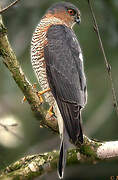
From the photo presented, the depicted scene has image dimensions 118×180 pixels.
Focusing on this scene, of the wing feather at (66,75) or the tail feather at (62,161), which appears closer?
the tail feather at (62,161)

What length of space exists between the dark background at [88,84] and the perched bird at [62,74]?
1.57m

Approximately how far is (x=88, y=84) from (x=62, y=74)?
313 cm

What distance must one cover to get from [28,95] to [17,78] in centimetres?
17

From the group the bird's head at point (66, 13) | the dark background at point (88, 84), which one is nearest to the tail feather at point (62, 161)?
the bird's head at point (66, 13)

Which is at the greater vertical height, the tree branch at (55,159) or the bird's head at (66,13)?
the bird's head at (66,13)

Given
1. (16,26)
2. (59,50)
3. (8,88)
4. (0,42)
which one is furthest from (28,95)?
(16,26)

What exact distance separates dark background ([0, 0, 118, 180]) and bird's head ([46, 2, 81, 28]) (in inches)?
36.0

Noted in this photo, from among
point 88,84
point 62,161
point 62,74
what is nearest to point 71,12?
point 62,74

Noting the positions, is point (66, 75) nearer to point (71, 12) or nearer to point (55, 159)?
point (55, 159)

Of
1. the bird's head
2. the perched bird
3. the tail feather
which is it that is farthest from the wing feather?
the bird's head

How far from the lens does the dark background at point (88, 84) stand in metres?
6.47

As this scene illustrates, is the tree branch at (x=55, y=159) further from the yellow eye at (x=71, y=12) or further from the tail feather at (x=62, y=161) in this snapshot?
the yellow eye at (x=71, y=12)

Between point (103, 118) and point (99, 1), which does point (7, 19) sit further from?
point (103, 118)

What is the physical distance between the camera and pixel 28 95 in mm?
3621
